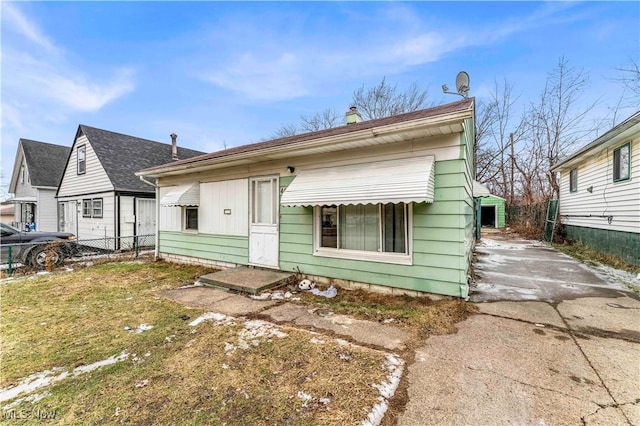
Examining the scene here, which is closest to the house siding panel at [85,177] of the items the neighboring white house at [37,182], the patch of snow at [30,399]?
the neighboring white house at [37,182]

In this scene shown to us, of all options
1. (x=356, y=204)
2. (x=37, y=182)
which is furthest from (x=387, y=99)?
(x=37, y=182)

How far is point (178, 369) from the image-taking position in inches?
109

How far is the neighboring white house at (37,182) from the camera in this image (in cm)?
1669

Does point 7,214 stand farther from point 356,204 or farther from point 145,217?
point 356,204

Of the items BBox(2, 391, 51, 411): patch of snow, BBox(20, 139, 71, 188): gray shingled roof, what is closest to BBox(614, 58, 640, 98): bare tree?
BBox(2, 391, 51, 411): patch of snow

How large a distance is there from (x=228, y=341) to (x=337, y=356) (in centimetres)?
142

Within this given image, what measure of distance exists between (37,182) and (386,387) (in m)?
23.3

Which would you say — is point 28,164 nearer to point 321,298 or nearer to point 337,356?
point 321,298

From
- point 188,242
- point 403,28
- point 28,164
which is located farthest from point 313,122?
point 28,164

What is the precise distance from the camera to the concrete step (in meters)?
5.46

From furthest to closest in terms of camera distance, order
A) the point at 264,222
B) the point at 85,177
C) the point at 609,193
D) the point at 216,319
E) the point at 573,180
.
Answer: the point at 85,177
the point at 573,180
the point at 609,193
the point at 264,222
the point at 216,319

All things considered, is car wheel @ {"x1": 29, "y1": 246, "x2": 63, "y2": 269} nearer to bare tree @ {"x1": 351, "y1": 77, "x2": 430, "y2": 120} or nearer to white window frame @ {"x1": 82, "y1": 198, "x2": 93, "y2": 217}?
white window frame @ {"x1": 82, "y1": 198, "x2": 93, "y2": 217}

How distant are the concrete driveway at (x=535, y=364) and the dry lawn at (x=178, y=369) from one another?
19.5 inches

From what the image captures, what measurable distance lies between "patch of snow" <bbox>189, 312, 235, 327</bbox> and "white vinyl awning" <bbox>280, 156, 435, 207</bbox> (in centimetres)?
231
